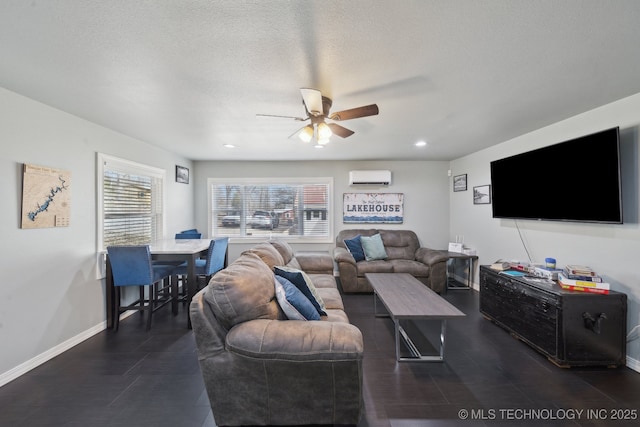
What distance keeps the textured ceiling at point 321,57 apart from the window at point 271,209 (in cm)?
243

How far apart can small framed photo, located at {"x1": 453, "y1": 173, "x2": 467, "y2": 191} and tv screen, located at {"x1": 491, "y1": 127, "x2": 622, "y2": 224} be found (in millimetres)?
1161

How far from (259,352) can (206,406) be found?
80 centimetres

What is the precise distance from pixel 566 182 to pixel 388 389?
267 cm

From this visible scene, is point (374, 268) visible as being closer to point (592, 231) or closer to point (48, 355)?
point (592, 231)

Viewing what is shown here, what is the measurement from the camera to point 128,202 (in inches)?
135

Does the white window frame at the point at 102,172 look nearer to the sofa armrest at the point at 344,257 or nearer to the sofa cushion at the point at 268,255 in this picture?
the sofa cushion at the point at 268,255

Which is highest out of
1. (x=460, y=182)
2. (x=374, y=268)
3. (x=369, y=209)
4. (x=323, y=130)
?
(x=323, y=130)

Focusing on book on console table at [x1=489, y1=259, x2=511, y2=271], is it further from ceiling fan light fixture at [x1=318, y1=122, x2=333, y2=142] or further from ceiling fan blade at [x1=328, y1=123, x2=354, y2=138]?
ceiling fan light fixture at [x1=318, y1=122, x2=333, y2=142]

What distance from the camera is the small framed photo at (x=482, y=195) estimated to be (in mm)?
4039

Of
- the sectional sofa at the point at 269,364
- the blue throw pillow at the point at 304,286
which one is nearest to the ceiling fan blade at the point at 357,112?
the blue throw pillow at the point at 304,286

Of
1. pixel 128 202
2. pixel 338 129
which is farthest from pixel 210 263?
pixel 338 129

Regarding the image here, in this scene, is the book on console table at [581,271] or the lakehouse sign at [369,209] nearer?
the book on console table at [581,271]

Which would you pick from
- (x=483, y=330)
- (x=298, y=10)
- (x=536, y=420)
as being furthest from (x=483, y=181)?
(x=298, y=10)

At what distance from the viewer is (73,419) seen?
169cm
